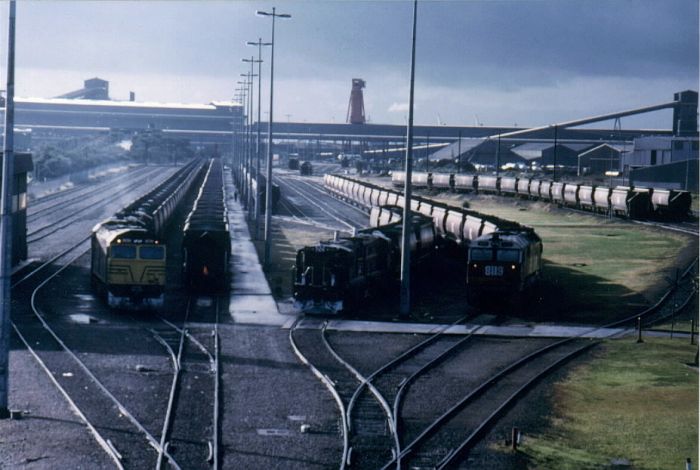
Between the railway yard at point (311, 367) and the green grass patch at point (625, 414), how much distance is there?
0.41 ft

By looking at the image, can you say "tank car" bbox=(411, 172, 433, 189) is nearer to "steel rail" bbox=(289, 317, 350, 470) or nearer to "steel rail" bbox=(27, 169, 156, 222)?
"steel rail" bbox=(27, 169, 156, 222)

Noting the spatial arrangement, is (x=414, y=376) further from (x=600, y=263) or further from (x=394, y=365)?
(x=600, y=263)

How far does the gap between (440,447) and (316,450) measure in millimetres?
2548

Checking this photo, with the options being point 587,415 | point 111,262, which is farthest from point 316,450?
point 111,262

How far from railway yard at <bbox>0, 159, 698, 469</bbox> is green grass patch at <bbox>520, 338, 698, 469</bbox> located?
0.13 meters

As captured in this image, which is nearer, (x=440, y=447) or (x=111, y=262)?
(x=440, y=447)

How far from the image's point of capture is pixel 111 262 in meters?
36.6

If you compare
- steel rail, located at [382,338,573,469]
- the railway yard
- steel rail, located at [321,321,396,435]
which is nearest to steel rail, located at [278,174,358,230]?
the railway yard

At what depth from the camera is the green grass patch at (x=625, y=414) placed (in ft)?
66.0

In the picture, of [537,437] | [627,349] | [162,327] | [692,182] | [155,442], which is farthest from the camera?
[692,182]

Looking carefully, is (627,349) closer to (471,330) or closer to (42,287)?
(471,330)

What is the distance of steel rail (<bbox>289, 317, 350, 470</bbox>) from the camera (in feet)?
64.4

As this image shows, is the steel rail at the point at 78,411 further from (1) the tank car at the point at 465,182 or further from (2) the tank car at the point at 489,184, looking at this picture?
(1) the tank car at the point at 465,182

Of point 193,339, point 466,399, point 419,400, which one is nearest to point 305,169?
point 193,339
